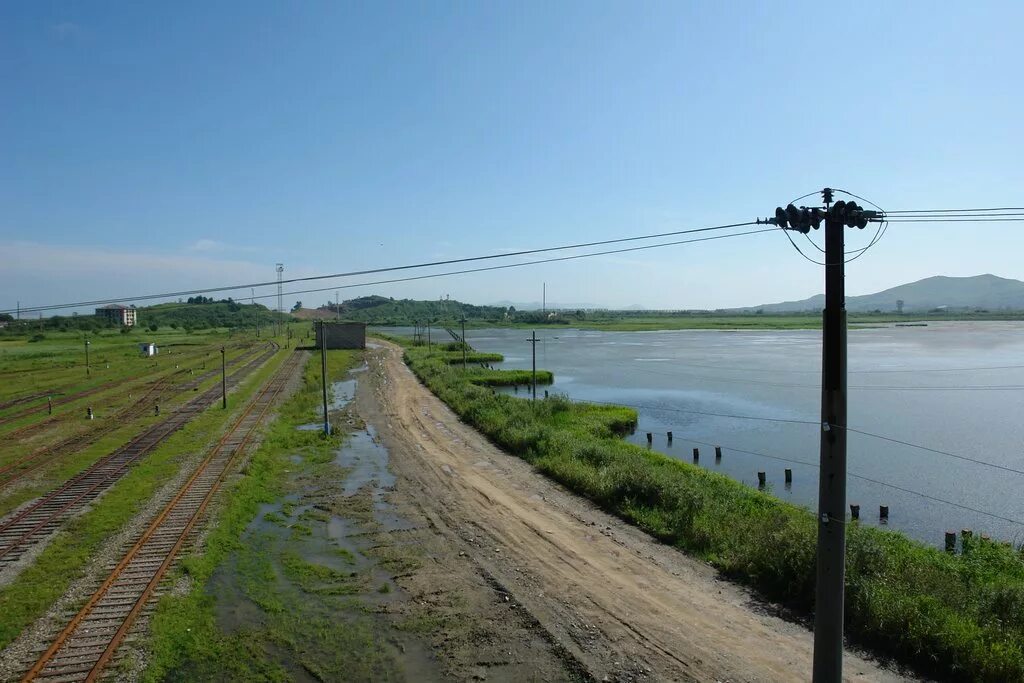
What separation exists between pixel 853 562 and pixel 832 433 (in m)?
5.93

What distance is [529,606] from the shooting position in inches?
471

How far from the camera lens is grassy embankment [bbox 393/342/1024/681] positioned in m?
9.62

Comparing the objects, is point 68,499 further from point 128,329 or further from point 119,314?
point 119,314

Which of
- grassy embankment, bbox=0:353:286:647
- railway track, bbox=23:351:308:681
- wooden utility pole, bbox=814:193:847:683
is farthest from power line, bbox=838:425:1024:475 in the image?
grassy embankment, bbox=0:353:286:647

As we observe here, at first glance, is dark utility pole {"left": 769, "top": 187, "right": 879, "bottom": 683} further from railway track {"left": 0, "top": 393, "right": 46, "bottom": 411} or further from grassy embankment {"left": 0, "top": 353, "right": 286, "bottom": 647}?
railway track {"left": 0, "top": 393, "right": 46, "bottom": 411}

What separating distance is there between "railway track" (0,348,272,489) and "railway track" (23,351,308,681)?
20.4ft

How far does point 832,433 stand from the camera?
757 centimetres

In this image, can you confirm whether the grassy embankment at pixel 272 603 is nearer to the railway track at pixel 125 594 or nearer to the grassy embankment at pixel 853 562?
the railway track at pixel 125 594

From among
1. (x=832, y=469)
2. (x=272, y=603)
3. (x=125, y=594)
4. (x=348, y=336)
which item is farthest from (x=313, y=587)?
(x=348, y=336)

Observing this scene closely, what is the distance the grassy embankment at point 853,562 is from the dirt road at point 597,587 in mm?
633

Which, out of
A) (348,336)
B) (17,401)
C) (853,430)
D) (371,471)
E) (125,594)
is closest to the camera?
(125,594)

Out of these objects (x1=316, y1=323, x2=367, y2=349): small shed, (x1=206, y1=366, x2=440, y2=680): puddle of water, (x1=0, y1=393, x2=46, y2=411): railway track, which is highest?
(x1=316, y1=323, x2=367, y2=349): small shed

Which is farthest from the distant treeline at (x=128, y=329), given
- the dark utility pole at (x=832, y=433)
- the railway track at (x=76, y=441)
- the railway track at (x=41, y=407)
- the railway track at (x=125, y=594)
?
the dark utility pole at (x=832, y=433)

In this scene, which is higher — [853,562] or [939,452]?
[853,562]
